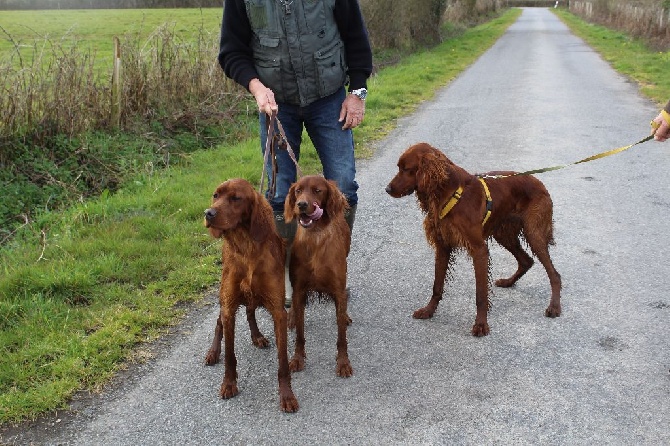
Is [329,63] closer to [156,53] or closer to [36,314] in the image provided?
[36,314]

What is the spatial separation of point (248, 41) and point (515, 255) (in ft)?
7.55

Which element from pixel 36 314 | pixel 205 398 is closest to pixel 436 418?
pixel 205 398

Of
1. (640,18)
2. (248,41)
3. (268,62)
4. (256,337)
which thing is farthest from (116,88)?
(640,18)

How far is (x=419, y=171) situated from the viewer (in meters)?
3.66

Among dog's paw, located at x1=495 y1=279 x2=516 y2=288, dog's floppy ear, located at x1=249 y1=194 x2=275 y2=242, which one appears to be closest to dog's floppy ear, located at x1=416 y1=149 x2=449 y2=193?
dog's floppy ear, located at x1=249 y1=194 x2=275 y2=242

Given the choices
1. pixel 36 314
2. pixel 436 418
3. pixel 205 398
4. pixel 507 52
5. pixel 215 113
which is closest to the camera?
pixel 436 418

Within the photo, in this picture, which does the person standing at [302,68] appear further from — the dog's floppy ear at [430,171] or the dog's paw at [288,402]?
the dog's paw at [288,402]

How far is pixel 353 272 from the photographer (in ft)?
15.5

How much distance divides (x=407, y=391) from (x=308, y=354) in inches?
26.6

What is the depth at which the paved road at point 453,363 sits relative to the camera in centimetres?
289

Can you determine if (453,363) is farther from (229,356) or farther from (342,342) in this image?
(229,356)

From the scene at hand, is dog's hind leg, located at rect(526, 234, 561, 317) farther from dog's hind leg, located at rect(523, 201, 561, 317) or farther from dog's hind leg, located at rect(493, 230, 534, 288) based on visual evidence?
dog's hind leg, located at rect(493, 230, 534, 288)

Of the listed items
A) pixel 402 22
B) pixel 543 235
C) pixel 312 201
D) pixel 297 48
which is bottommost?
pixel 543 235

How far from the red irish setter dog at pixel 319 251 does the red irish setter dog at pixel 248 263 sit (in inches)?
5.9
